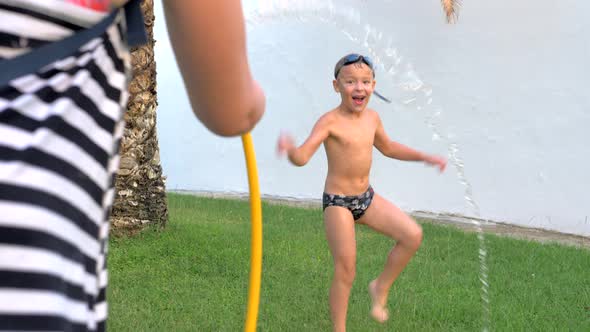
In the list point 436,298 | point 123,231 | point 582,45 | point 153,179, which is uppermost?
point 582,45

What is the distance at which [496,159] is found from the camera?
320 inches

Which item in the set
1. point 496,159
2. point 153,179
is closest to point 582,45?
point 496,159

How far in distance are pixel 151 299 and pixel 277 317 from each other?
2.97 ft

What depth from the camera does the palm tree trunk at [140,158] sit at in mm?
6207

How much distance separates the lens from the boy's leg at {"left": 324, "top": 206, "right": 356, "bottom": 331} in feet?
12.9

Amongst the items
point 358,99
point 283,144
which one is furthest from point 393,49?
point 283,144

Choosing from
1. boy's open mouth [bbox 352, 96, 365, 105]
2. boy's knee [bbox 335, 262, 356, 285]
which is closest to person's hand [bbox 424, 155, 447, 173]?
boy's open mouth [bbox 352, 96, 365, 105]

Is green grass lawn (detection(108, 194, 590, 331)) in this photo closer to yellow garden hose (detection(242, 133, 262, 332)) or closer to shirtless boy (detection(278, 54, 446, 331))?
shirtless boy (detection(278, 54, 446, 331))

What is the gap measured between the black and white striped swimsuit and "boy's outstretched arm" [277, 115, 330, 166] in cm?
240

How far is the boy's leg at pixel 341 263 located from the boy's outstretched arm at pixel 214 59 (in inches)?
117

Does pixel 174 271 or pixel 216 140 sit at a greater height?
pixel 216 140

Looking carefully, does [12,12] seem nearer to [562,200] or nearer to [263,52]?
[562,200]

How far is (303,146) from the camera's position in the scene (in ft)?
12.5

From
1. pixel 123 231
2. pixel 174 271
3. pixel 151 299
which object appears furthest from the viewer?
pixel 123 231
